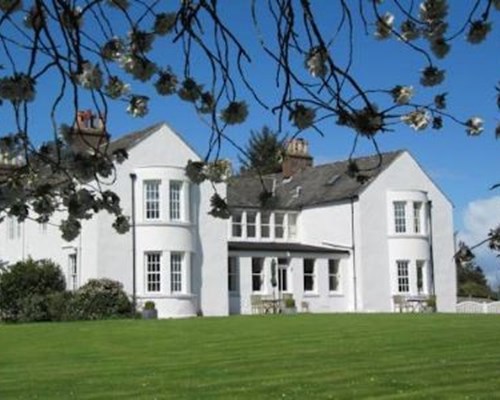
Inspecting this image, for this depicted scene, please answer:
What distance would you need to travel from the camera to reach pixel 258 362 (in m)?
15.1

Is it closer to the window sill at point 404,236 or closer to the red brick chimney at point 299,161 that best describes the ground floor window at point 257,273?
the window sill at point 404,236

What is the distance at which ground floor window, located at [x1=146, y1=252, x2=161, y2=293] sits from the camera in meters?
37.2

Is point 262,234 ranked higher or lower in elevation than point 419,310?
higher

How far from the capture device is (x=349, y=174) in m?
4.30

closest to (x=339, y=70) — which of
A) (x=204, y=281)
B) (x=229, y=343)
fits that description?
(x=229, y=343)

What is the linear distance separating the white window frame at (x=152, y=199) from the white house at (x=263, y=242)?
41 mm

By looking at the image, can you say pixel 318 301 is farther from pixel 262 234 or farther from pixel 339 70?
pixel 339 70

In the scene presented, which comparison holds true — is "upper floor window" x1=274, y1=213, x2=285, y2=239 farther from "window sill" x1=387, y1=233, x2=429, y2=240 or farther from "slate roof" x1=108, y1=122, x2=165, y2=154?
"slate roof" x1=108, y1=122, x2=165, y2=154

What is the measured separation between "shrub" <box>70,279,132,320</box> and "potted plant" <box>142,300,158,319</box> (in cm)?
75

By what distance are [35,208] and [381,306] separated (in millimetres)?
40192

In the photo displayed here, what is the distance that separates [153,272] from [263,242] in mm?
8472

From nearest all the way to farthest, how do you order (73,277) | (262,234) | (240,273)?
(73,277) < (240,273) < (262,234)

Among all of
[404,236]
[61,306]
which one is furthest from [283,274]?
[61,306]

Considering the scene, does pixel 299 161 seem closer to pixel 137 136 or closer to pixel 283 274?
pixel 283 274
